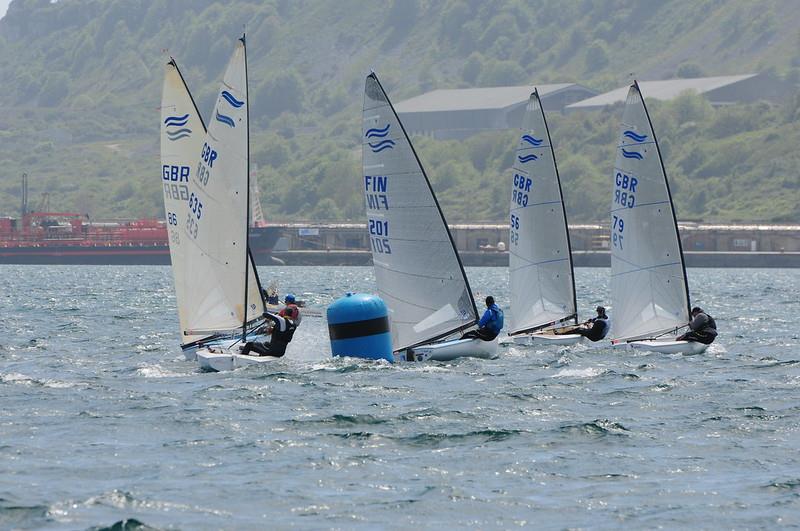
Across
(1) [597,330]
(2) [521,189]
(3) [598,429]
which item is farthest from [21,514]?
(2) [521,189]

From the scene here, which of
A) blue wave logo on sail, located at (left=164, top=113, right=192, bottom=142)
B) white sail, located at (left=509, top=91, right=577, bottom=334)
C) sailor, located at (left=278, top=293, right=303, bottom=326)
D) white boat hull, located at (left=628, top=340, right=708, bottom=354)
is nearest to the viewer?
sailor, located at (left=278, top=293, right=303, bottom=326)

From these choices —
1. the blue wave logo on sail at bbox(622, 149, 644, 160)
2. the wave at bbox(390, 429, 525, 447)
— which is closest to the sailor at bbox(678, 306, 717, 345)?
the blue wave logo on sail at bbox(622, 149, 644, 160)

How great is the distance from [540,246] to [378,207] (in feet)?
26.4

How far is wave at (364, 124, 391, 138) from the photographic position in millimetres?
32500

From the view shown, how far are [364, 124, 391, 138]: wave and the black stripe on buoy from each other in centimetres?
397

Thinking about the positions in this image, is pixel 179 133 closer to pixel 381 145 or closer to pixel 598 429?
pixel 381 145

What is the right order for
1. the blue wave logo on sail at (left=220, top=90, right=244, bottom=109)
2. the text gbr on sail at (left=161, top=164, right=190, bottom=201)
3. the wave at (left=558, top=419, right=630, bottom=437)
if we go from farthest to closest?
1. the text gbr on sail at (left=161, top=164, right=190, bottom=201)
2. the blue wave logo on sail at (left=220, top=90, right=244, bottom=109)
3. the wave at (left=558, top=419, right=630, bottom=437)

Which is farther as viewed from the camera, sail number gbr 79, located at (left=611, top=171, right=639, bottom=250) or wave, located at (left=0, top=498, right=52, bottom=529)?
sail number gbr 79, located at (left=611, top=171, right=639, bottom=250)

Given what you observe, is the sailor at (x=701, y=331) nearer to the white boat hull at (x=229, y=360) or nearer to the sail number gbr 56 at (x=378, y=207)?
the sail number gbr 56 at (x=378, y=207)

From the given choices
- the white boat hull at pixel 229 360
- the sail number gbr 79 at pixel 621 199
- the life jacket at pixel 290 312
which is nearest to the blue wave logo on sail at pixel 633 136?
the sail number gbr 79 at pixel 621 199

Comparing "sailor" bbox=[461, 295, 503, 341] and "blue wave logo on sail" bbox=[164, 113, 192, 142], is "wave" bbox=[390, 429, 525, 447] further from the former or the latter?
"blue wave logo on sail" bbox=[164, 113, 192, 142]

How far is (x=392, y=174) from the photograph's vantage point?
32.7 metres

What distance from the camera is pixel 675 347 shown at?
35.6 metres

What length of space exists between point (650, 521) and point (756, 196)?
16802cm
